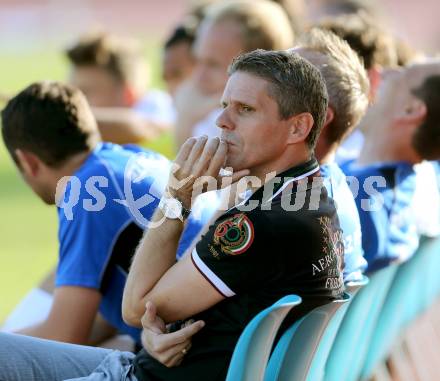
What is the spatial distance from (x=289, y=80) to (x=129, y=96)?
4.25 metres

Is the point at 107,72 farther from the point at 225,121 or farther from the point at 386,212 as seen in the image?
the point at 225,121

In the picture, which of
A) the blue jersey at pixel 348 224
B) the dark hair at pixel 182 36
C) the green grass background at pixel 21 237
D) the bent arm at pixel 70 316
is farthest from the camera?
the green grass background at pixel 21 237

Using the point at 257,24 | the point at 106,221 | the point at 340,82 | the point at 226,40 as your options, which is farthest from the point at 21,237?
the point at 340,82

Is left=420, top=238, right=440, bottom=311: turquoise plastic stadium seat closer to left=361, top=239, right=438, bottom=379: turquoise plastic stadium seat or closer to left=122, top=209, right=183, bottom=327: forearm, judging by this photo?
left=361, top=239, right=438, bottom=379: turquoise plastic stadium seat

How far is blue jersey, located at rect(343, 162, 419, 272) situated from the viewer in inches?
132

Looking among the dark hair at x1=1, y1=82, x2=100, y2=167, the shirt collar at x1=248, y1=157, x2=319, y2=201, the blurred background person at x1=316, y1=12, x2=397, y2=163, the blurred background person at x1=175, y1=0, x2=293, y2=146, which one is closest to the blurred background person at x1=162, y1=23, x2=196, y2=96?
the blurred background person at x1=175, y1=0, x2=293, y2=146

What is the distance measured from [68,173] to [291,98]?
1183 millimetres

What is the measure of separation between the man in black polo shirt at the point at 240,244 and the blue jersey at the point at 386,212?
0.78 metres

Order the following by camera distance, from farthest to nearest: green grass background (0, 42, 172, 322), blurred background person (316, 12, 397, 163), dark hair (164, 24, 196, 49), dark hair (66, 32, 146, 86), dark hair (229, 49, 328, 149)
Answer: green grass background (0, 42, 172, 322), dark hair (164, 24, 196, 49), dark hair (66, 32, 146, 86), blurred background person (316, 12, 397, 163), dark hair (229, 49, 328, 149)

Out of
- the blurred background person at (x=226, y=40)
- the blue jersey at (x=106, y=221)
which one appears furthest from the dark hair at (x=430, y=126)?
the blurred background person at (x=226, y=40)

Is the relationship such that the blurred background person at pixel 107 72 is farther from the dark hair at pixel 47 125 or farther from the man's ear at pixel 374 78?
the dark hair at pixel 47 125

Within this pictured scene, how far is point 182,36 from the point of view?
6.89m

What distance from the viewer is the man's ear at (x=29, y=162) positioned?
3438 mm

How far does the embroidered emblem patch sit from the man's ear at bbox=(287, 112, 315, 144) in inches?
12.6
